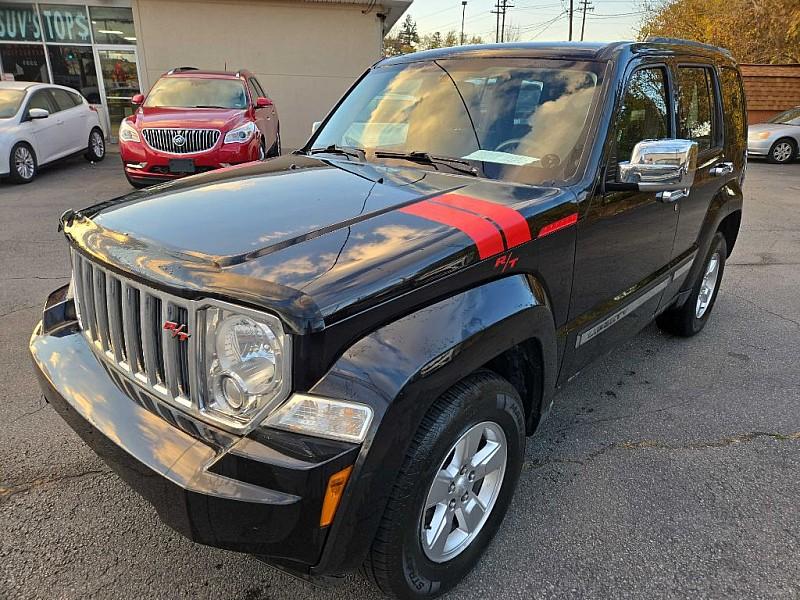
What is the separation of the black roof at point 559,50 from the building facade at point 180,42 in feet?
40.8

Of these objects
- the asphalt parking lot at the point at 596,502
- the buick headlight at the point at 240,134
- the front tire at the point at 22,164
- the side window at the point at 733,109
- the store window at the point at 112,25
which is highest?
the store window at the point at 112,25

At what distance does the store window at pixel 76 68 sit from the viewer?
14594 millimetres

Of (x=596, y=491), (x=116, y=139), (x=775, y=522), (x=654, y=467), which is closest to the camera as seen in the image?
(x=775, y=522)

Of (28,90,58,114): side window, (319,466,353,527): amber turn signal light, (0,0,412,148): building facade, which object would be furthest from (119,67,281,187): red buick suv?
(319,466,353,527): amber turn signal light

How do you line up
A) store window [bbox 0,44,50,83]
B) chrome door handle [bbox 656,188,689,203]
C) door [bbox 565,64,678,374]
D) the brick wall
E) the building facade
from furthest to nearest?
1. the brick wall
2. store window [bbox 0,44,50,83]
3. the building facade
4. chrome door handle [bbox 656,188,689,203]
5. door [bbox 565,64,678,374]

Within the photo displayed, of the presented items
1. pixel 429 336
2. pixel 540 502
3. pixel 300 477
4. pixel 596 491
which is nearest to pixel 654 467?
pixel 596 491

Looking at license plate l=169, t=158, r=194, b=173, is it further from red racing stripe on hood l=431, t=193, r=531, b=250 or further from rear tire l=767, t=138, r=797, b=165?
rear tire l=767, t=138, r=797, b=165

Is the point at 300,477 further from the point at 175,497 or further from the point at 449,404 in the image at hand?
the point at 449,404

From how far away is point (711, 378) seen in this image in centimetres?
387

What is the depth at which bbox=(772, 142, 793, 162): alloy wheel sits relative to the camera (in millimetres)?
15164

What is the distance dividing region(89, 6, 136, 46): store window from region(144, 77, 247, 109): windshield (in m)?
6.05

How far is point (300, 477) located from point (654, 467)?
2.10 metres

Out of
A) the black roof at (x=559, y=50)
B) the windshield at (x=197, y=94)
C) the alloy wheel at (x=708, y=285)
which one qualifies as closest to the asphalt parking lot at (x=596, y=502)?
the alloy wheel at (x=708, y=285)

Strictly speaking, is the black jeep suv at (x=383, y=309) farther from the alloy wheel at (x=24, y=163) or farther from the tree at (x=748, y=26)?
the tree at (x=748, y=26)
